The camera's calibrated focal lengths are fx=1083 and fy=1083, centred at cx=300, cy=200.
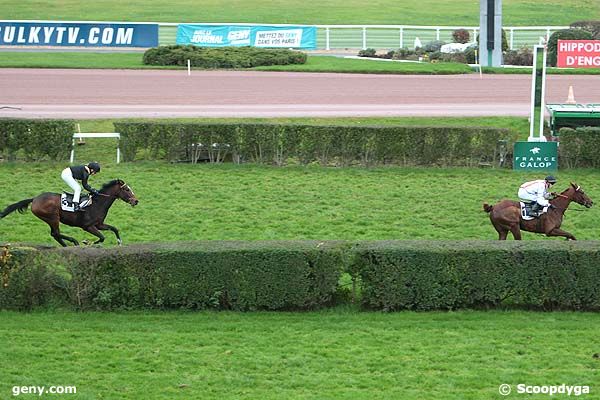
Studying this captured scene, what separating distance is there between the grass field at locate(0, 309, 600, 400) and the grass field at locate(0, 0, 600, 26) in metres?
40.1

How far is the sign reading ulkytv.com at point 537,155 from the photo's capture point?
20.5m

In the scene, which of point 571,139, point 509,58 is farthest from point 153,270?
point 509,58

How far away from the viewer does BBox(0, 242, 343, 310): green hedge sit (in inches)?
511

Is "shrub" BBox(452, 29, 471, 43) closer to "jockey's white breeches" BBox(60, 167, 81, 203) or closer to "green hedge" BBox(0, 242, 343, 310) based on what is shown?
"jockey's white breeches" BBox(60, 167, 81, 203)

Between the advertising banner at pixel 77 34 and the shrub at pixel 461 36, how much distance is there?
1186 centimetres

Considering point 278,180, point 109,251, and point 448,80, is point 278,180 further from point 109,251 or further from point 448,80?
point 448,80

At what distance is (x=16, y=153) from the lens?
20.9 meters

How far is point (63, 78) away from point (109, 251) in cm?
1895

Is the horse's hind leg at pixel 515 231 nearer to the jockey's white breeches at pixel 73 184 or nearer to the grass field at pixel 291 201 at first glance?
the grass field at pixel 291 201

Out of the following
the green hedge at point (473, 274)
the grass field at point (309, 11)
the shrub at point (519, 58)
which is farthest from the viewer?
the grass field at point (309, 11)

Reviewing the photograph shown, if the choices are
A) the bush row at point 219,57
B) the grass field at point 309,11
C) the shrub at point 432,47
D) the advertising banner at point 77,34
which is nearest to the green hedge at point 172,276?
the bush row at point 219,57

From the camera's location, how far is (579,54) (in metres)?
33.4

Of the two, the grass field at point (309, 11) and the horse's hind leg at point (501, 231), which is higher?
the grass field at point (309, 11)

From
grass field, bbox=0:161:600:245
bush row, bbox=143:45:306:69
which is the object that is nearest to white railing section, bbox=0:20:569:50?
bush row, bbox=143:45:306:69
